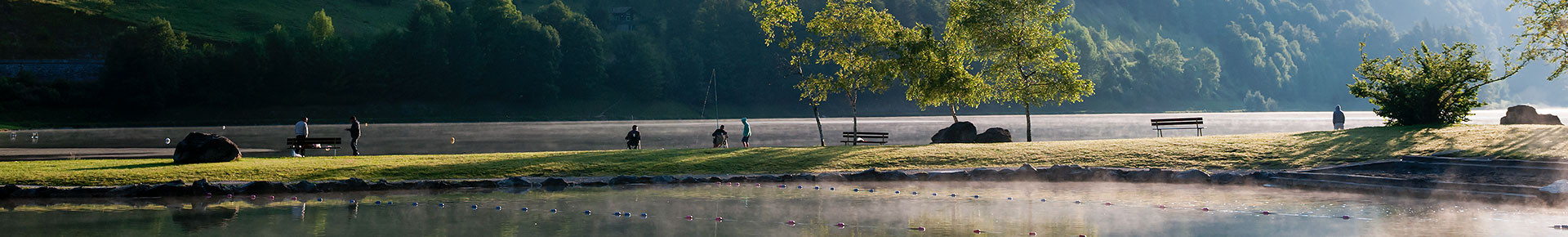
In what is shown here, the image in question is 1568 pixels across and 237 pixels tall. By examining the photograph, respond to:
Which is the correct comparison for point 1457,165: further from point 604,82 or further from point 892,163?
point 604,82

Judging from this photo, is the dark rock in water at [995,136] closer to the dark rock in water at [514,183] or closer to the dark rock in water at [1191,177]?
the dark rock in water at [1191,177]

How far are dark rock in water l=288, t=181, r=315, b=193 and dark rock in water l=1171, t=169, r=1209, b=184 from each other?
19802mm

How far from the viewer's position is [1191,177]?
85.5 feet

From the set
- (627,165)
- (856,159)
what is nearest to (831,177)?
(856,159)

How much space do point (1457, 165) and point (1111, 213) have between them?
40.6 ft

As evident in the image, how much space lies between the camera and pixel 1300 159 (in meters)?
28.3

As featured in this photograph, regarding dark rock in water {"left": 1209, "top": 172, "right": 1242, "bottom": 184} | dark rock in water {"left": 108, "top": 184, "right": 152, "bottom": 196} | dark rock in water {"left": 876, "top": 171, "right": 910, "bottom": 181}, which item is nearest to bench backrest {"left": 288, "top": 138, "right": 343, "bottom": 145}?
dark rock in water {"left": 108, "top": 184, "right": 152, "bottom": 196}

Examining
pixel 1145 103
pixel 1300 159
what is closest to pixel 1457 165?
pixel 1300 159

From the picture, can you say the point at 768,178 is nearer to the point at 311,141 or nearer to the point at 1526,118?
the point at 311,141

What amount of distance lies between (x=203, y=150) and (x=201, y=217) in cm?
1038

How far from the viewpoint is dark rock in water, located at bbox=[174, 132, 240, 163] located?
27.2 m

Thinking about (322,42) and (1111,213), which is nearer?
(1111,213)

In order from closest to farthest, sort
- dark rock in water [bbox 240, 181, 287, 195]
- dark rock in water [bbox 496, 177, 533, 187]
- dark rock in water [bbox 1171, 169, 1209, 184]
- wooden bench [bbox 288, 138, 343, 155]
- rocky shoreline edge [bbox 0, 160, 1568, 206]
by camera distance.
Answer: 1. rocky shoreline edge [bbox 0, 160, 1568, 206]
2. dark rock in water [bbox 240, 181, 287, 195]
3. dark rock in water [bbox 496, 177, 533, 187]
4. dark rock in water [bbox 1171, 169, 1209, 184]
5. wooden bench [bbox 288, 138, 343, 155]

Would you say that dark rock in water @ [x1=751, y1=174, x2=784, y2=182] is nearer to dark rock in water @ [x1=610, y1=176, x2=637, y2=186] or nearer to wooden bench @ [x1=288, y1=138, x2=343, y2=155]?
dark rock in water @ [x1=610, y1=176, x2=637, y2=186]
